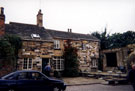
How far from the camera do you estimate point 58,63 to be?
1941 centimetres

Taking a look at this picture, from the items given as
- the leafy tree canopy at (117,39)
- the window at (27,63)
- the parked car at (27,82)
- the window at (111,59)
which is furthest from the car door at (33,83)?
the leafy tree canopy at (117,39)

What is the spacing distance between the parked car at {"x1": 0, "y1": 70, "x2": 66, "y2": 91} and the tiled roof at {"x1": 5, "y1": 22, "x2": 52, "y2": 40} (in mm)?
9992

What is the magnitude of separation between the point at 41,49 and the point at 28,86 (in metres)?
10.3

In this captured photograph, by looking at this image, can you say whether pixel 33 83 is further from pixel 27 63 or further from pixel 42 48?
pixel 42 48

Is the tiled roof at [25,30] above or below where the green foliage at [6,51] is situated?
above

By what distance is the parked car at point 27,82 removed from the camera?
7.11m

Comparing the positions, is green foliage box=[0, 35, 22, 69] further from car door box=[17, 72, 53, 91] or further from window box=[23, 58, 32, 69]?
car door box=[17, 72, 53, 91]

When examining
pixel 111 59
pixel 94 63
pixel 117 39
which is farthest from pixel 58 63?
pixel 117 39

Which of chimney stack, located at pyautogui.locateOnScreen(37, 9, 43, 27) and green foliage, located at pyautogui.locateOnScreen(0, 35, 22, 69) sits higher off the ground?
chimney stack, located at pyautogui.locateOnScreen(37, 9, 43, 27)

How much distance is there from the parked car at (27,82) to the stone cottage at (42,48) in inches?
349

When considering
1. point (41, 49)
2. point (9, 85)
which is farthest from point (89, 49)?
point (9, 85)

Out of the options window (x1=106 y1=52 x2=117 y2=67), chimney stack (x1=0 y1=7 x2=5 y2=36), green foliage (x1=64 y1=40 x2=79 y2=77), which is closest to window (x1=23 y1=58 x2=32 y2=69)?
chimney stack (x1=0 y1=7 x2=5 y2=36)

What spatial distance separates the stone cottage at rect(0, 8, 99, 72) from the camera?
1650 cm

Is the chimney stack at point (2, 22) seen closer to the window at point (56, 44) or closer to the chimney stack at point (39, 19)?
the chimney stack at point (39, 19)
